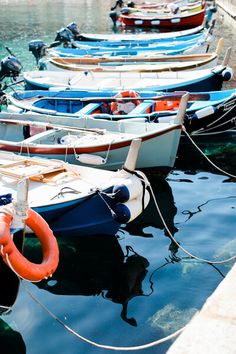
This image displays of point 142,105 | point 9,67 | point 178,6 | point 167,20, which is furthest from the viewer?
point 178,6

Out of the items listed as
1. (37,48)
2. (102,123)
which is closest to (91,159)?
(102,123)

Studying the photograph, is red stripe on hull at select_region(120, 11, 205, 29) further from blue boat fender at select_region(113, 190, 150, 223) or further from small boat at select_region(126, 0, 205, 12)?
blue boat fender at select_region(113, 190, 150, 223)

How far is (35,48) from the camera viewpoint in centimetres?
2012

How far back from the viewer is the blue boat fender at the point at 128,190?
7727mm

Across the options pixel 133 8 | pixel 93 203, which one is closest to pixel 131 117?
pixel 93 203

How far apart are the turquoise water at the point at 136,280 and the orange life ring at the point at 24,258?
0.78 metres

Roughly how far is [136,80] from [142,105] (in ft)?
12.2

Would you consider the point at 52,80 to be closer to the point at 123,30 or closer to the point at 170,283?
the point at 170,283

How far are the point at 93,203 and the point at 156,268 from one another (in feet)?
4.46

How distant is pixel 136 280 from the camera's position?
769 cm

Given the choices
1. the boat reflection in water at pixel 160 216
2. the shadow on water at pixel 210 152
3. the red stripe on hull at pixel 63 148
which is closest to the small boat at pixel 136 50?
the shadow on water at pixel 210 152

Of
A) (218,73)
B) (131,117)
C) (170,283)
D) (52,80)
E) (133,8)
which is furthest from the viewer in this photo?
(133,8)

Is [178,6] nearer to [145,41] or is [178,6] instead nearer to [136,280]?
[145,41]

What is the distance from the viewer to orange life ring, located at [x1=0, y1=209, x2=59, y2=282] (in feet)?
18.0
